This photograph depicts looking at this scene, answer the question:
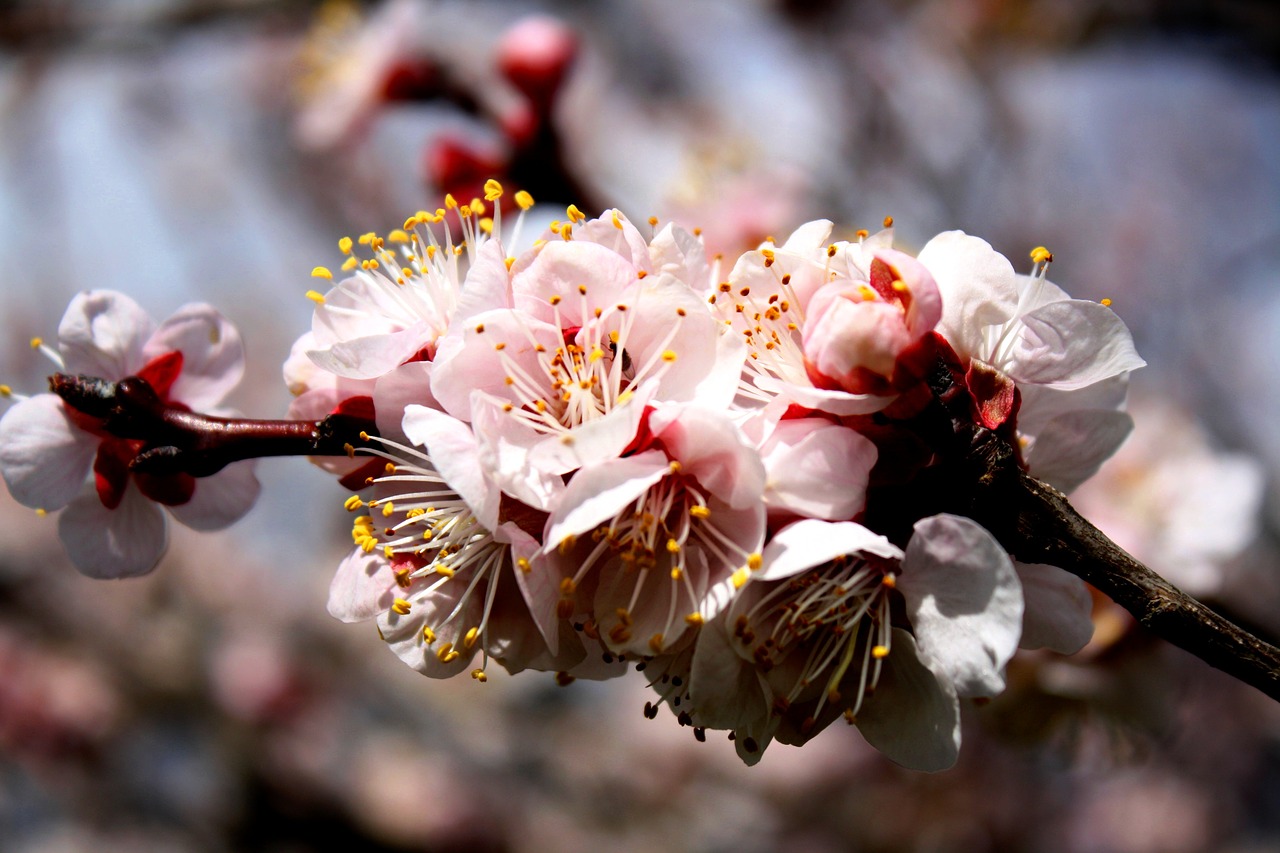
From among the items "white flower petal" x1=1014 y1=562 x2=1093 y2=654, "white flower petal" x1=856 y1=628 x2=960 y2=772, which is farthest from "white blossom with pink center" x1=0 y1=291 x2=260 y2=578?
"white flower petal" x1=1014 y1=562 x2=1093 y2=654

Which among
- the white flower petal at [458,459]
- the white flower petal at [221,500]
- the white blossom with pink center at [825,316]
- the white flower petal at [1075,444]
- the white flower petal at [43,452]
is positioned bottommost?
the white flower petal at [221,500]

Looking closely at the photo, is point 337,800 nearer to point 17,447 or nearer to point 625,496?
point 17,447

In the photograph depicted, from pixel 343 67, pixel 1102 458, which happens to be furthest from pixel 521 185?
pixel 1102 458

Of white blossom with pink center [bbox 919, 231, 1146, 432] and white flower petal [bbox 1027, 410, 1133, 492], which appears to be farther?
white flower petal [bbox 1027, 410, 1133, 492]

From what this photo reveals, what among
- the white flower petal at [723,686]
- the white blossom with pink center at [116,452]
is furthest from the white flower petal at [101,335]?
the white flower petal at [723,686]

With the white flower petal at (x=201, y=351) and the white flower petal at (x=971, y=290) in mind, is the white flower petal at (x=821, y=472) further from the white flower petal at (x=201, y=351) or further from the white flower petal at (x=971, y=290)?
the white flower petal at (x=201, y=351)

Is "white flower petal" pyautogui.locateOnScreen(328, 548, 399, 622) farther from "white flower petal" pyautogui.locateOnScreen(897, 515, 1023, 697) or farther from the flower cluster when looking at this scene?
"white flower petal" pyautogui.locateOnScreen(897, 515, 1023, 697)
